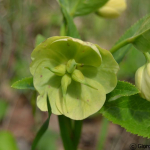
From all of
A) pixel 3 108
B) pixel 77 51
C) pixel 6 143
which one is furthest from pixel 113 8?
pixel 3 108

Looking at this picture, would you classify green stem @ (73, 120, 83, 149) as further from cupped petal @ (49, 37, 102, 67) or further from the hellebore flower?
the hellebore flower

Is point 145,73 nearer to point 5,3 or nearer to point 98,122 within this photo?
point 98,122

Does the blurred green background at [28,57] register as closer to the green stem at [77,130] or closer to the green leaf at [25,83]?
the green stem at [77,130]

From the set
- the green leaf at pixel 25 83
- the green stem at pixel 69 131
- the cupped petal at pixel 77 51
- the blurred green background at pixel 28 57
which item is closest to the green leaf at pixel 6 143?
the blurred green background at pixel 28 57

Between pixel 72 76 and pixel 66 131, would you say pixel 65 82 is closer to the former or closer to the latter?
pixel 72 76

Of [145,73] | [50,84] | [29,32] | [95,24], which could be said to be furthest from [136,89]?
[29,32]

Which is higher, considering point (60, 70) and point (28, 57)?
point (60, 70)
